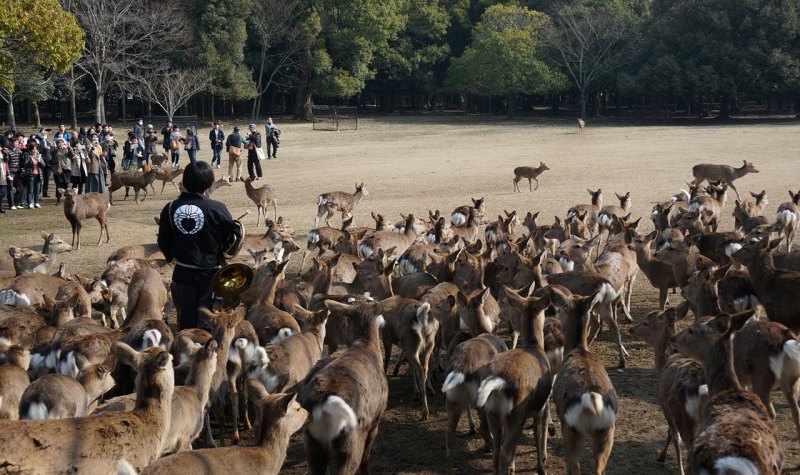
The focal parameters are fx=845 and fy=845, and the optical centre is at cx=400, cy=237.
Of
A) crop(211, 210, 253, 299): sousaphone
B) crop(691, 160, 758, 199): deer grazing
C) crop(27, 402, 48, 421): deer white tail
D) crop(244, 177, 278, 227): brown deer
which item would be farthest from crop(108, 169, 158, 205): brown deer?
crop(27, 402, 48, 421): deer white tail

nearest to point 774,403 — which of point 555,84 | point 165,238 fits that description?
point 165,238

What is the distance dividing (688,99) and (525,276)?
179 feet

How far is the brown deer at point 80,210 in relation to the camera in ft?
55.6

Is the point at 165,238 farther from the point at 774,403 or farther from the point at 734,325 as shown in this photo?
the point at 774,403

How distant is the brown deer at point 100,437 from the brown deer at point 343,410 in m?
0.98

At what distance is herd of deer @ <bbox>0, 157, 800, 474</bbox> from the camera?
5242 mm

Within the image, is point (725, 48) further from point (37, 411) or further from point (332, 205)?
point (37, 411)

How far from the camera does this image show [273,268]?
9.24 m

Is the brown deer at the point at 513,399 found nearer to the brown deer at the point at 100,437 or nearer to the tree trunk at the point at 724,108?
the brown deer at the point at 100,437

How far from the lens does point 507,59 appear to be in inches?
2328

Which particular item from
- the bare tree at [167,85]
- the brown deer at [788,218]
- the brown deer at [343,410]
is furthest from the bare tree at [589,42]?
the brown deer at [343,410]

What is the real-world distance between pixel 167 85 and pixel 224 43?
7.30 meters

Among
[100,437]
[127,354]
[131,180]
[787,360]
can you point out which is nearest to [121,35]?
[131,180]

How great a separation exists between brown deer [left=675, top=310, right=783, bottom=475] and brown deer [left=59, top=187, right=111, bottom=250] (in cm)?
1345
